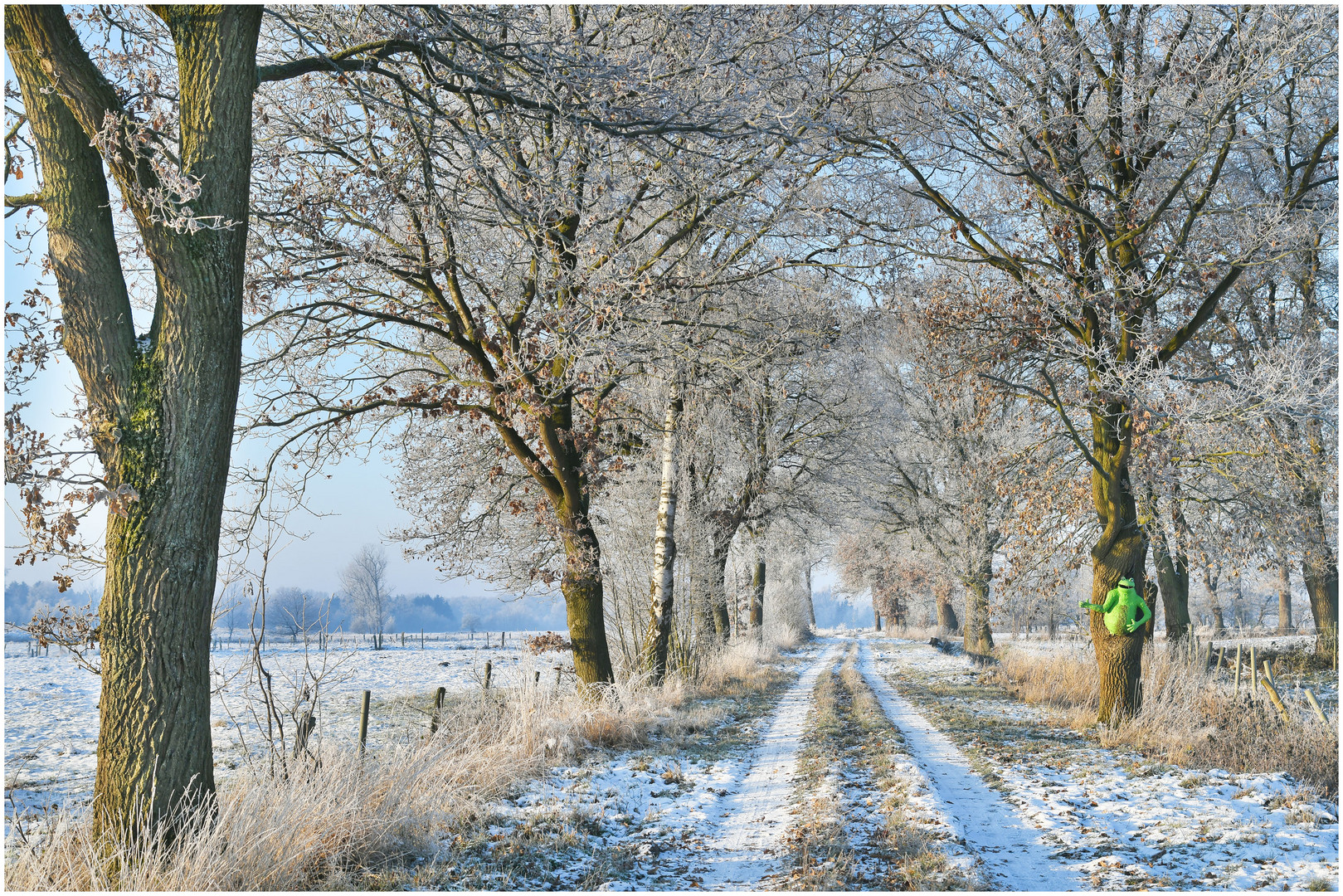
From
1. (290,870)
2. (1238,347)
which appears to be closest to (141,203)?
(290,870)

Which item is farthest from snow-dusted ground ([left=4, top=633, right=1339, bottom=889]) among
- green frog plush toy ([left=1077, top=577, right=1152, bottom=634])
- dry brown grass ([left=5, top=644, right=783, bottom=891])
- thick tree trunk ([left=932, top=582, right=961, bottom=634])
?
thick tree trunk ([left=932, top=582, right=961, bottom=634])

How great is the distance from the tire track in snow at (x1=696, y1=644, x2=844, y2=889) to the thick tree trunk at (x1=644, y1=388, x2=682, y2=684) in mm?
2463

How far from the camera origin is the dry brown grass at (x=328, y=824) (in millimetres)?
4191

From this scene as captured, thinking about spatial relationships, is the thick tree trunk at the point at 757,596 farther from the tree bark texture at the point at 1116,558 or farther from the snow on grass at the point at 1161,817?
the snow on grass at the point at 1161,817

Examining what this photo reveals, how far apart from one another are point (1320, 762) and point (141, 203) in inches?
398

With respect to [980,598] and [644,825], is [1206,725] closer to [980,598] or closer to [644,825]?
[644,825]

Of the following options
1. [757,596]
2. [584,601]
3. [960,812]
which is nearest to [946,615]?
[757,596]

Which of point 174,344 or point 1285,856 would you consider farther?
point 1285,856

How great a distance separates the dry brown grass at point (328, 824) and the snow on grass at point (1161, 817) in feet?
13.9

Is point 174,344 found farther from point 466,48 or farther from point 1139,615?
point 1139,615

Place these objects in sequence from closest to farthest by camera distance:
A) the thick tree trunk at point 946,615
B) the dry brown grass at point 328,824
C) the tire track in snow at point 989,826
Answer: the dry brown grass at point 328,824
the tire track in snow at point 989,826
the thick tree trunk at point 946,615

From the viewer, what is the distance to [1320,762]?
7.23 m

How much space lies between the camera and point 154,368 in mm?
4656

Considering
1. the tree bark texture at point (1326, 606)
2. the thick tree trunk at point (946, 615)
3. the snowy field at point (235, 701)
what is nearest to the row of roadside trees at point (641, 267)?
the snowy field at point (235, 701)
